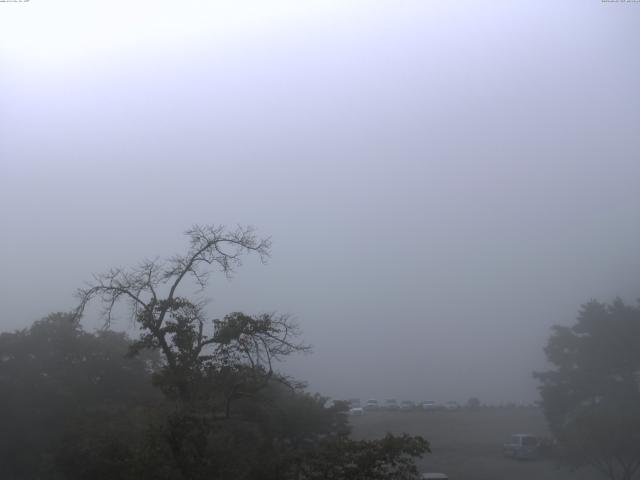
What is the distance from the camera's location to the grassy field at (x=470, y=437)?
39000mm

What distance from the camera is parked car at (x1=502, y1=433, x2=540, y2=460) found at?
42.2m

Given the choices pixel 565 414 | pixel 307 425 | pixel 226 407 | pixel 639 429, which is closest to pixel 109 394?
pixel 307 425

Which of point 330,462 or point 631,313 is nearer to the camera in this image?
point 330,462

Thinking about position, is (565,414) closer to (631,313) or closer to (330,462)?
(631,313)

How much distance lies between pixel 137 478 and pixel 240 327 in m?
3.54

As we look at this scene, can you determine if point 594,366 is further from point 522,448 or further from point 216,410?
point 216,410

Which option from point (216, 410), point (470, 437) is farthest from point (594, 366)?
point (216, 410)

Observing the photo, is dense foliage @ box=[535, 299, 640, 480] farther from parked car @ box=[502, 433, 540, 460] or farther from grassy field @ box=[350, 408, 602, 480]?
grassy field @ box=[350, 408, 602, 480]

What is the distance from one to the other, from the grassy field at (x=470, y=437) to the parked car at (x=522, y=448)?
1.52ft

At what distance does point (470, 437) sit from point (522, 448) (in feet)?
19.4

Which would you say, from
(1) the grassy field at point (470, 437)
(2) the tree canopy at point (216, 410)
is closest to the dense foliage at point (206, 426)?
(2) the tree canopy at point (216, 410)

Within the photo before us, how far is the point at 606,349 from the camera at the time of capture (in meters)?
49.4

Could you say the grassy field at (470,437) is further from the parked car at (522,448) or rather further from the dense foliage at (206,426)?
the dense foliage at (206,426)

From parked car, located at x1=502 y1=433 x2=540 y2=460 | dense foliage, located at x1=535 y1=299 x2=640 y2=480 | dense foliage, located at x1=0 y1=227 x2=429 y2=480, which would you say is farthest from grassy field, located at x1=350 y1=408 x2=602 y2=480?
dense foliage, located at x1=0 y1=227 x2=429 y2=480
